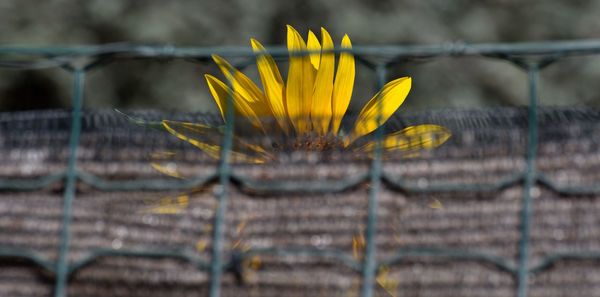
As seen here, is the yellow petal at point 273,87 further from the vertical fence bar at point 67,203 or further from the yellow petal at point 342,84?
the vertical fence bar at point 67,203

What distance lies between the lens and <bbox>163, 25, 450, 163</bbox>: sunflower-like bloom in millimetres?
310

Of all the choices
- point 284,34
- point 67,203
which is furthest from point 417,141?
point 284,34

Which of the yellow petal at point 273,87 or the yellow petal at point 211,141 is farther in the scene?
the yellow petal at point 273,87

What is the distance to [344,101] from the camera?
398mm

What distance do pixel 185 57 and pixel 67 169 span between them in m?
0.07

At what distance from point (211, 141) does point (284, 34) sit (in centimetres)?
54

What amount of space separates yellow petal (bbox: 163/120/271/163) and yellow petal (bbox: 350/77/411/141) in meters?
0.08

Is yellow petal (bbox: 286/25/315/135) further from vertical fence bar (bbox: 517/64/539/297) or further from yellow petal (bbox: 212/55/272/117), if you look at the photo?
vertical fence bar (bbox: 517/64/539/297)

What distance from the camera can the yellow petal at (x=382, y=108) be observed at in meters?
0.36

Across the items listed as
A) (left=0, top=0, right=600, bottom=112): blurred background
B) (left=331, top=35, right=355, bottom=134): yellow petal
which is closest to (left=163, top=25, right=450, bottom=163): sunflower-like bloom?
(left=331, top=35, right=355, bottom=134): yellow petal

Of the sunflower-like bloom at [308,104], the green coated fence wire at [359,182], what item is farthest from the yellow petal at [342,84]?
the green coated fence wire at [359,182]

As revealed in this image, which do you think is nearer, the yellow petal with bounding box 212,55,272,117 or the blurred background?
the yellow petal with bounding box 212,55,272,117

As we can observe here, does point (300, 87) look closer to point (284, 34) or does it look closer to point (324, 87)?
point (324, 87)

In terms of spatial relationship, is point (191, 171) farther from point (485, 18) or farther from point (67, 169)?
point (485, 18)
